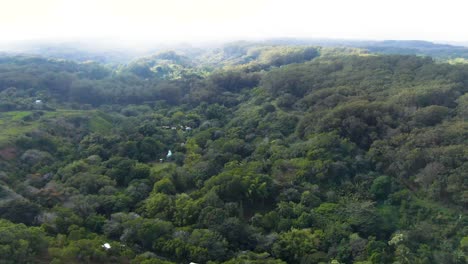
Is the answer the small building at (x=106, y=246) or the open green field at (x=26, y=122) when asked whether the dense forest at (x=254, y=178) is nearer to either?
the small building at (x=106, y=246)

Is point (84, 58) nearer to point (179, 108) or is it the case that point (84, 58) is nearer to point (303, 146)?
point (179, 108)

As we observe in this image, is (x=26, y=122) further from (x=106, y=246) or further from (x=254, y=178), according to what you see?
(x=254, y=178)

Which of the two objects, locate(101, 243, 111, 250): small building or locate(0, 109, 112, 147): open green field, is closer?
locate(101, 243, 111, 250): small building

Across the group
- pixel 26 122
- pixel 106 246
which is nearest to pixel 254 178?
pixel 106 246

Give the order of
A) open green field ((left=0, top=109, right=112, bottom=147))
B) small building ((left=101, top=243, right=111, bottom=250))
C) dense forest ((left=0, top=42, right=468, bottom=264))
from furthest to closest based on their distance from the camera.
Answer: open green field ((left=0, top=109, right=112, bottom=147)) → dense forest ((left=0, top=42, right=468, bottom=264)) → small building ((left=101, top=243, right=111, bottom=250))

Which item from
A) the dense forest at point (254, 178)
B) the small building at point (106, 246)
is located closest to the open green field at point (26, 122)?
the dense forest at point (254, 178)

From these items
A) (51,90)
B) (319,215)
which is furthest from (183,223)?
(51,90)

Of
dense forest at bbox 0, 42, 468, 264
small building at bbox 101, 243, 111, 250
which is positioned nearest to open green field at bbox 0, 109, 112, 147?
dense forest at bbox 0, 42, 468, 264

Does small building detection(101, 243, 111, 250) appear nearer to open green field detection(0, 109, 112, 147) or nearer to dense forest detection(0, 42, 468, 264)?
dense forest detection(0, 42, 468, 264)
